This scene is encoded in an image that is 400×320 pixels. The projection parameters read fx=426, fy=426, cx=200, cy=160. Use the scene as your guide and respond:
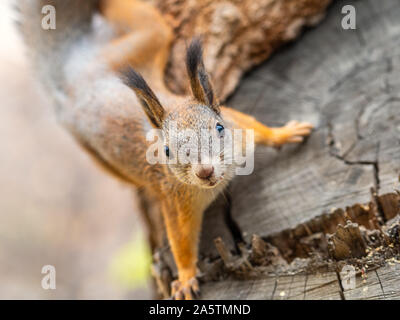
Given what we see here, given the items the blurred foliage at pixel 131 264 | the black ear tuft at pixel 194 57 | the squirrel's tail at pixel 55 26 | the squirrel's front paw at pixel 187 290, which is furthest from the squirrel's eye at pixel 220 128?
the blurred foliage at pixel 131 264

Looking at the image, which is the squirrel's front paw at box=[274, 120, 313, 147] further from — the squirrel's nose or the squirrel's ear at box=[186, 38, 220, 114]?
the squirrel's nose

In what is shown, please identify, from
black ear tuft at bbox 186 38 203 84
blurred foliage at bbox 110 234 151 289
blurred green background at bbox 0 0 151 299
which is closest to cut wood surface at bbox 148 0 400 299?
black ear tuft at bbox 186 38 203 84

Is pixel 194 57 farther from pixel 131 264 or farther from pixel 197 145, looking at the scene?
pixel 131 264

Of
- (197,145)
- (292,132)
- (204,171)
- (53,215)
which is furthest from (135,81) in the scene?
(53,215)

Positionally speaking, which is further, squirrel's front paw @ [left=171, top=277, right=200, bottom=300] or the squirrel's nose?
squirrel's front paw @ [left=171, top=277, right=200, bottom=300]

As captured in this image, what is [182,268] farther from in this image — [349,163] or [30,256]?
[30,256]

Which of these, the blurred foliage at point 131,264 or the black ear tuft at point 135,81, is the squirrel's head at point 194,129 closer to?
the black ear tuft at point 135,81
